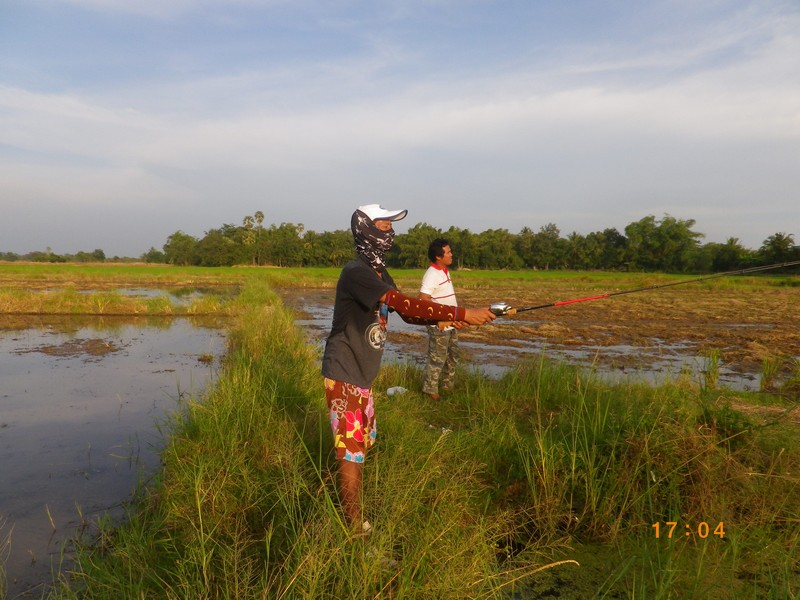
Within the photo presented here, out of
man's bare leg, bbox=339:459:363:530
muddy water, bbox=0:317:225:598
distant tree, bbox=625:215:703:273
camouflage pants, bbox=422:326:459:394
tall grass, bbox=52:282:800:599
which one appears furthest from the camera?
distant tree, bbox=625:215:703:273

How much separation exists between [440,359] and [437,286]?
0.87 meters

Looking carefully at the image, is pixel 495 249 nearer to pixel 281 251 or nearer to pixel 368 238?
pixel 281 251

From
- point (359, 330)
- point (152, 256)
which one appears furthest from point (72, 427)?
point (152, 256)

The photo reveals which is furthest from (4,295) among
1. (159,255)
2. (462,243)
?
(159,255)

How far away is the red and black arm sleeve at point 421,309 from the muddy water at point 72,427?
2.27 meters

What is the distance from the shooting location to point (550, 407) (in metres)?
5.00

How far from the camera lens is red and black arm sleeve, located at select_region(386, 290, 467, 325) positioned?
2465mm

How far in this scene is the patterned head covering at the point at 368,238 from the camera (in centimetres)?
261

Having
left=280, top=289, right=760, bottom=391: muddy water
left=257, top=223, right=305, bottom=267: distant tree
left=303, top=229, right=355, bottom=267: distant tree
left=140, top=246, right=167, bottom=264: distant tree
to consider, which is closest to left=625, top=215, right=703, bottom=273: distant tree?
left=303, top=229, right=355, bottom=267: distant tree

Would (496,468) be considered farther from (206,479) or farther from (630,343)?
(630,343)

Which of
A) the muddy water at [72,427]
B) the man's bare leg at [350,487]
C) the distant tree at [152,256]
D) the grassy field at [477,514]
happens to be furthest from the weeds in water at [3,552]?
the distant tree at [152,256]

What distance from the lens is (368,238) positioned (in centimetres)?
261

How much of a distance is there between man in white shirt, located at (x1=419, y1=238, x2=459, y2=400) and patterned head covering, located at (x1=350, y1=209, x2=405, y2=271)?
225cm

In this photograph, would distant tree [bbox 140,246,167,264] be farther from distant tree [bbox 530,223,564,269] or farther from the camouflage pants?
the camouflage pants
